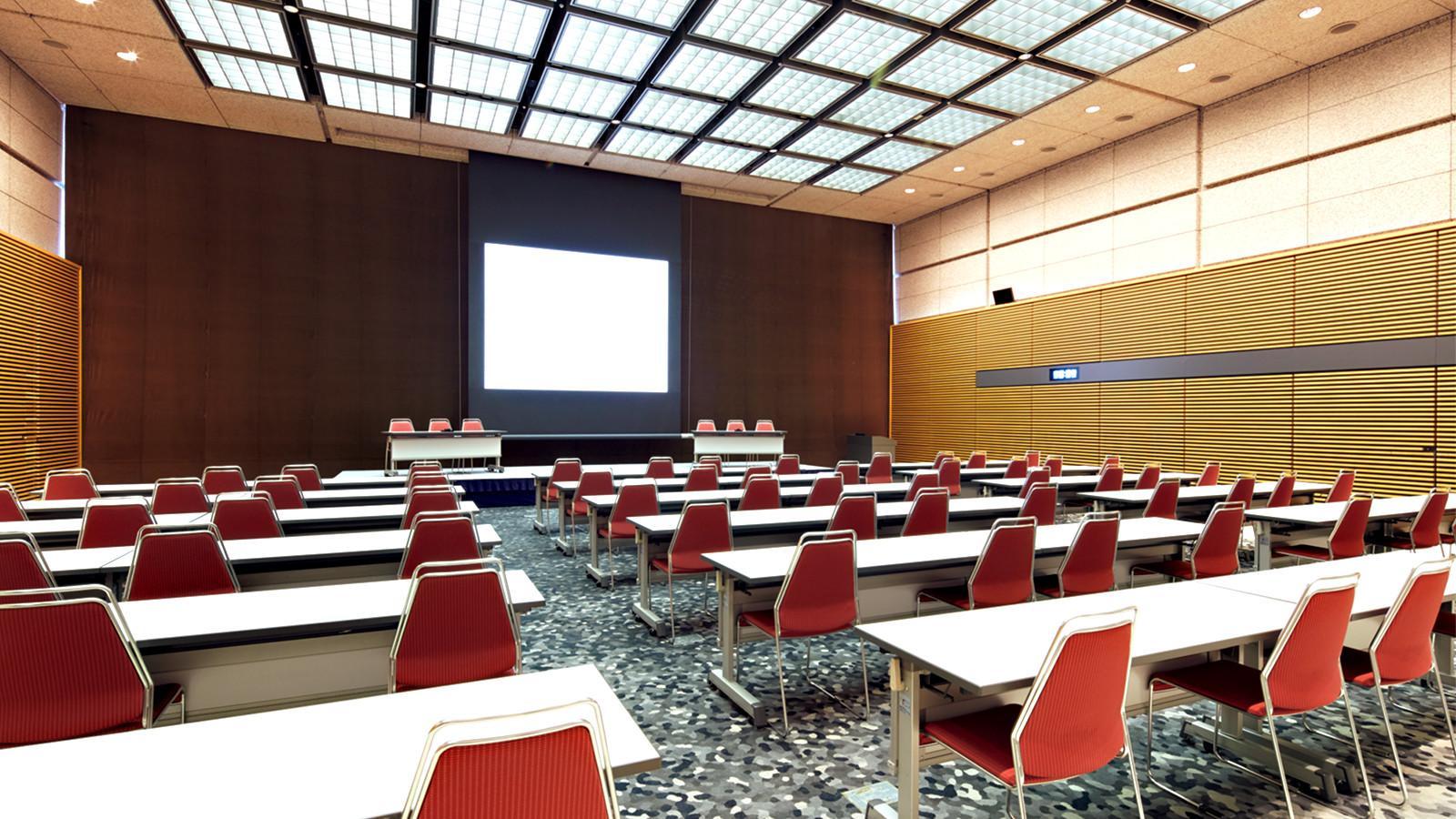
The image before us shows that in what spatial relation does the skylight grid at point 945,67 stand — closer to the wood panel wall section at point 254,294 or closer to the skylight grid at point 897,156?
the skylight grid at point 897,156

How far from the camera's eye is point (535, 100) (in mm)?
10539

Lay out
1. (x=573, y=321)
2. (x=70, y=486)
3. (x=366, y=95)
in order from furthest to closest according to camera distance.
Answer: (x=573, y=321) → (x=366, y=95) → (x=70, y=486)

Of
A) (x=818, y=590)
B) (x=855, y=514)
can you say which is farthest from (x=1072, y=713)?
(x=855, y=514)

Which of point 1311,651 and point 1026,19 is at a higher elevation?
point 1026,19

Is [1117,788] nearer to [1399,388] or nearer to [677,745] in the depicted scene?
[677,745]

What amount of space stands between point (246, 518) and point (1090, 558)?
5135 millimetres

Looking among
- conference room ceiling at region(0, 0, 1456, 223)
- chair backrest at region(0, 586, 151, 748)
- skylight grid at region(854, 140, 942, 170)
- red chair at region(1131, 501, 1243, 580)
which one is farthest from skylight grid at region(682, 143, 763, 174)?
chair backrest at region(0, 586, 151, 748)

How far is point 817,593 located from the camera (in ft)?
11.4

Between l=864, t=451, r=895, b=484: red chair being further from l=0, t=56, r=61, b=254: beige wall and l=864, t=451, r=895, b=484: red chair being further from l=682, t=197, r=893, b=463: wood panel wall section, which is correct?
l=0, t=56, r=61, b=254: beige wall

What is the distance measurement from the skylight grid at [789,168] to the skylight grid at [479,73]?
4770 mm

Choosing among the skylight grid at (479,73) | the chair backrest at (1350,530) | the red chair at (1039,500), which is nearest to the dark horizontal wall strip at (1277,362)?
the chair backrest at (1350,530)

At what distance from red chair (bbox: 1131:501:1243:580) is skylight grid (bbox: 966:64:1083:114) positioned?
6817 millimetres

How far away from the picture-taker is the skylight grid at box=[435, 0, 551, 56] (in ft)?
26.5

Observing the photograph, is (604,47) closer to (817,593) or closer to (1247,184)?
(817,593)
